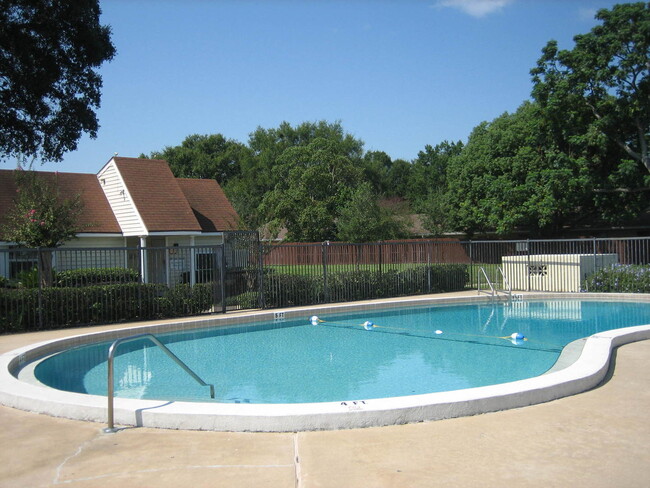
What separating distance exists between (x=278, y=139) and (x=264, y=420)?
228 feet

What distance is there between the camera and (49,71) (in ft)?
64.8

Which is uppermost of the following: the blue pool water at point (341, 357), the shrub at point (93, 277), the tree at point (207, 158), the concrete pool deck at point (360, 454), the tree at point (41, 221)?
the tree at point (207, 158)

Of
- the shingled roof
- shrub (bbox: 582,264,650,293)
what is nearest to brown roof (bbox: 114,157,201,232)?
the shingled roof

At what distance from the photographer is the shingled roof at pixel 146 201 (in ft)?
83.5

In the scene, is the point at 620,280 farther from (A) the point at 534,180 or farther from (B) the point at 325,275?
(A) the point at 534,180

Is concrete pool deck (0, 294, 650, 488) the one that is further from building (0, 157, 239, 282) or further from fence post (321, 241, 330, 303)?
building (0, 157, 239, 282)

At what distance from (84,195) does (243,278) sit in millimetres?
12802

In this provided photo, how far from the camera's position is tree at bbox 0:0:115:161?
1884 centimetres

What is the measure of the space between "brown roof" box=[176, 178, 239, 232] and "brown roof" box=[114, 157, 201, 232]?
5.96 ft

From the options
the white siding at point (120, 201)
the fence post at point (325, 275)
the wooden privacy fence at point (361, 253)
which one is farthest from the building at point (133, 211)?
the fence post at point (325, 275)

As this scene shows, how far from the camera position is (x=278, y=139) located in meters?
73.6

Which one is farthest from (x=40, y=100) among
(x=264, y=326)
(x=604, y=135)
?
(x=604, y=135)

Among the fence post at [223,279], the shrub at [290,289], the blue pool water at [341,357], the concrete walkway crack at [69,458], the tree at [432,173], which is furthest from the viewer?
the tree at [432,173]

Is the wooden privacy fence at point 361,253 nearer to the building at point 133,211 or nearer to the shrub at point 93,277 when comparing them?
the shrub at point 93,277
